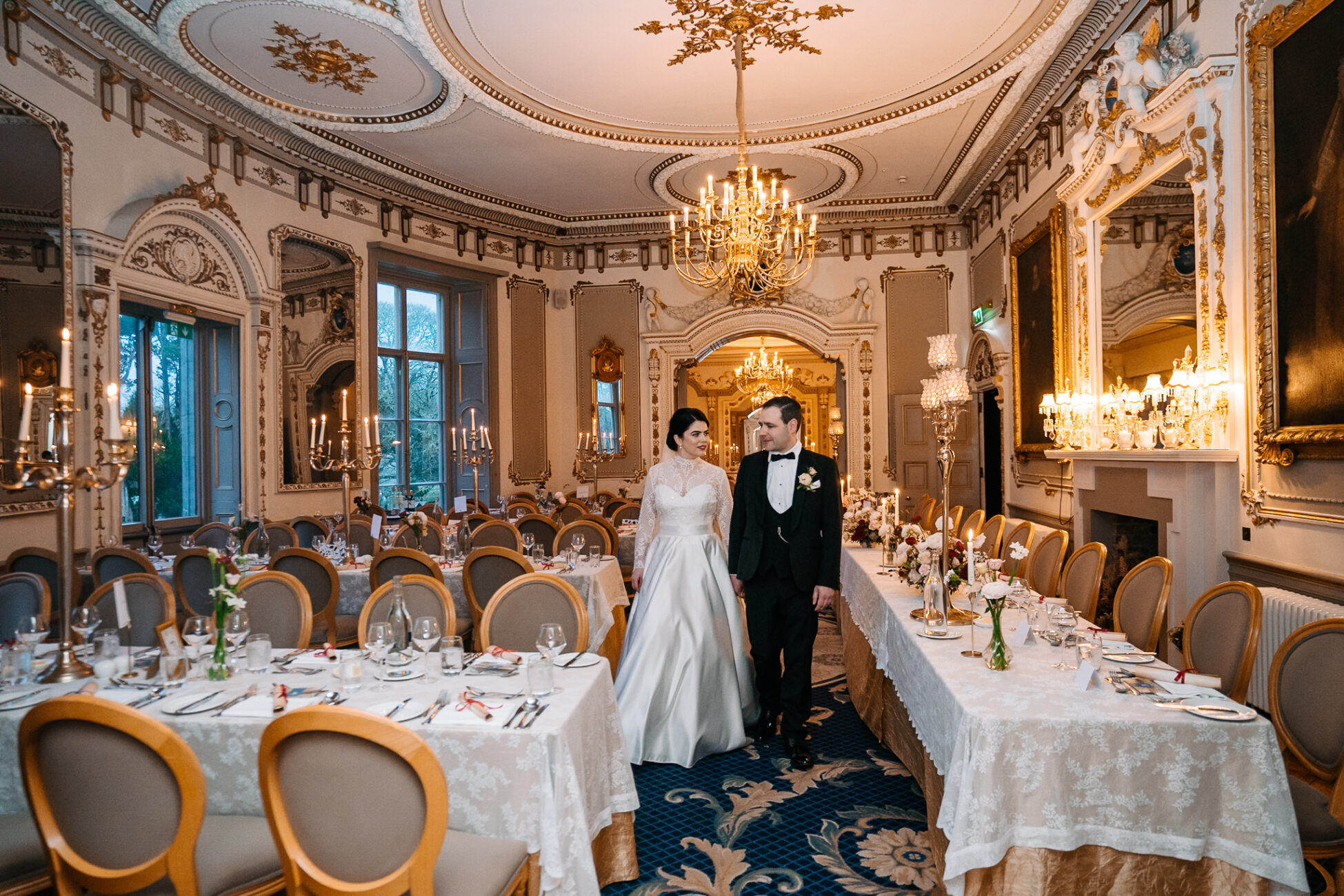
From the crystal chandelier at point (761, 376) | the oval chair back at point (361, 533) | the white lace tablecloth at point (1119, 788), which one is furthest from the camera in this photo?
the crystal chandelier at point (761, 376)

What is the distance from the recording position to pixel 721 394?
1805 cm

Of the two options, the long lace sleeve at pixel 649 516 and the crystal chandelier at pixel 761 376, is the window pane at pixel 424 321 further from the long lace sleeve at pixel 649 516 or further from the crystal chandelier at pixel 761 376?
the crystal chandelier at pixel 761 376

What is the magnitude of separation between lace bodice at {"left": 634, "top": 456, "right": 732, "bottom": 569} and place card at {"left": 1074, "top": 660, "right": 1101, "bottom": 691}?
208 centimetres

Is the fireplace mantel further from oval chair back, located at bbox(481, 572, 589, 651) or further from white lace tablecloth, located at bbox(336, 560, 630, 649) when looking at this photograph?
oval chair back, located at bbox(481, 572, 589, 651)

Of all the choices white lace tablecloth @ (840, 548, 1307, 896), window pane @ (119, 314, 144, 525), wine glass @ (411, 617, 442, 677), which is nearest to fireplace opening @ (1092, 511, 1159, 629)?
white lace tablecloth @ (840, 548, 1307, 896)

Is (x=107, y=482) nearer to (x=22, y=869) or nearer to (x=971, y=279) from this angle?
(x=22, y=869)

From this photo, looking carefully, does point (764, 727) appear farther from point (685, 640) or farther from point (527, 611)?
point (527, 611)

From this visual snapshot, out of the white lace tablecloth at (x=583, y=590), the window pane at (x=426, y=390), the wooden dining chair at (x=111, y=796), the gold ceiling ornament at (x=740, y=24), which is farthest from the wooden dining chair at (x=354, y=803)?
the window pane at (x=426, y=390)

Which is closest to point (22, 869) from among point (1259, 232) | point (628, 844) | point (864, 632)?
point (628, 844)

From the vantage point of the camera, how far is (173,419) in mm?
7102

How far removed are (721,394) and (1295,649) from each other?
51.5 feet

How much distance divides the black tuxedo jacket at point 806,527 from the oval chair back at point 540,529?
9.57ft

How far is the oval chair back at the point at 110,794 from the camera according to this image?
177 centimetres

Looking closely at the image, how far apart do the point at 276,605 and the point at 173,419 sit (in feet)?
14.6
